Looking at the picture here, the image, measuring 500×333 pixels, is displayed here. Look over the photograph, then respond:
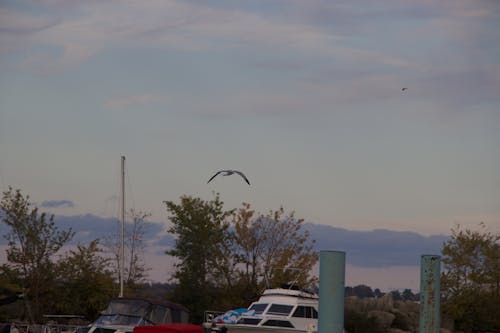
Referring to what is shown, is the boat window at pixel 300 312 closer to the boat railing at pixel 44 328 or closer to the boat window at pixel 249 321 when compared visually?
the boat window at pixel 249 321

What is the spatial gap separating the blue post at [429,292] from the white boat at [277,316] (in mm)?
19749

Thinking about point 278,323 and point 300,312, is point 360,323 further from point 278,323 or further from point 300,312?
point 278,323

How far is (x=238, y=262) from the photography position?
178 feet

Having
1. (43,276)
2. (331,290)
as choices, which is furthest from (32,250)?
(331,290)

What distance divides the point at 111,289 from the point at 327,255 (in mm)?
37042

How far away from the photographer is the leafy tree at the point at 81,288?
1948 inches

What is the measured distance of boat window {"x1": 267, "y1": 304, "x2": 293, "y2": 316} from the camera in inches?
1490

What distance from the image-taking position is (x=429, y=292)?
15906mm

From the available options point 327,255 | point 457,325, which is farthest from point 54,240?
point 327,255

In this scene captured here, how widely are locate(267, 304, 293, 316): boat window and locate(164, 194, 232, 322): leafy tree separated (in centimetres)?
1356

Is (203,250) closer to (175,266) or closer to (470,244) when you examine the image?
(175,266)

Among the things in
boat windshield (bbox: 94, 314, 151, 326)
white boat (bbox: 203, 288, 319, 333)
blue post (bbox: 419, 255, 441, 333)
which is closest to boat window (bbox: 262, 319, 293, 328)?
white boat (bbox: 203, 288, 319, 333)

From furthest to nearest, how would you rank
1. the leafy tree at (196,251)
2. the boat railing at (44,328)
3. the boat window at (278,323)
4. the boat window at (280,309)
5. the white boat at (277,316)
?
the leafy tree at (196,251)
the boat window at (280,309)
the boat railing at (44,328)
the boat window at (278,323)
the white boat at (277,316)

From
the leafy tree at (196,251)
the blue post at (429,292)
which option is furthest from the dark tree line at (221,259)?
the blue post at (429,292)
